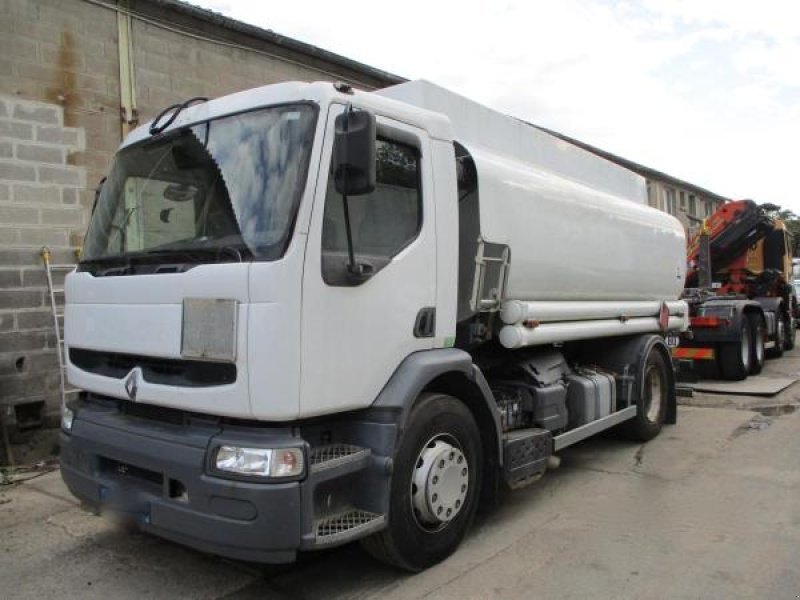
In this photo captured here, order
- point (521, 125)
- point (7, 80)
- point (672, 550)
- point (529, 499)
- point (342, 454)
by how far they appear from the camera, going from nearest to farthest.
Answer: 1. point (342, 454)
2. point (672, 550)
3. point (529, 499)
4. point (521, 125)
5. point (7, 80)

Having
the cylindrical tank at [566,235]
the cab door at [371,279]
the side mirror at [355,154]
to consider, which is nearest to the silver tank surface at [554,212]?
the cylindrical tank at [566,235]

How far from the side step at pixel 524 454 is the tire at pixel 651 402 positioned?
2129mm

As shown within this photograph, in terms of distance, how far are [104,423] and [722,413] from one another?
7271 millimetres

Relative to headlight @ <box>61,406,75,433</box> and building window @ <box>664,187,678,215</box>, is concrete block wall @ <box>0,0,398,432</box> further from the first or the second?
building window @ <box>664,187,678,215</box>

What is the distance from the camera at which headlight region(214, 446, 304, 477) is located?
123 inches

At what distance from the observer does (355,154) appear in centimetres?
326

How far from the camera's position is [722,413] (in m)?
8.49

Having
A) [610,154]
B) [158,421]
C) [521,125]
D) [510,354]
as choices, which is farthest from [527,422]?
[610,154]

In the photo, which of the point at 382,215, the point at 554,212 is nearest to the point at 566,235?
the point at 554,212

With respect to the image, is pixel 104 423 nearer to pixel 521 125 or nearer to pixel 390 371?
pixel 390 371

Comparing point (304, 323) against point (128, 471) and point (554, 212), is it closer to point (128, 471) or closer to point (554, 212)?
point (128, 471)

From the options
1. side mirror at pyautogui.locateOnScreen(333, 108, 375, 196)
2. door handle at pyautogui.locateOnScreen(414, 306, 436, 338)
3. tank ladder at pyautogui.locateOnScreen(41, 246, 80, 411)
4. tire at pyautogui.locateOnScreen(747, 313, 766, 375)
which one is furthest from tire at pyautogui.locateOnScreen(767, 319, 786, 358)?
side mirror at pyautogui.locateOnScreen(333, 108, 375, 196)

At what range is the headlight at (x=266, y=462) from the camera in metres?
3.13

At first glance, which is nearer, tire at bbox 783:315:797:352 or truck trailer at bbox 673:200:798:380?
truck trailer at bbox 673:200:798:380
